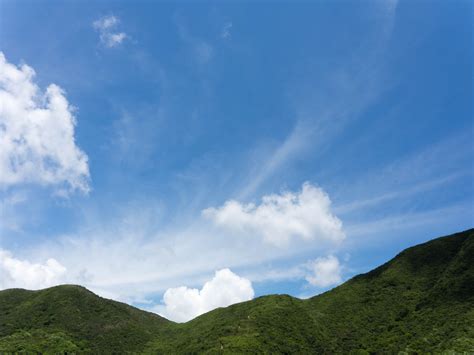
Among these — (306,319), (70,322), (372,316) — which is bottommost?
(372,316)

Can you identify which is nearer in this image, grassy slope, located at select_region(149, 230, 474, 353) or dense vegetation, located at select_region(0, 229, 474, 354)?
grassy slope, located at select_region(149, 230, 474, 353)

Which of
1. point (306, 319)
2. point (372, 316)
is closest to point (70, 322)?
point (306, 319)

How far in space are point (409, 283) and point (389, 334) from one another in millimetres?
28456

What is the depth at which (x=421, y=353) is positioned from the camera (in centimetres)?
7081

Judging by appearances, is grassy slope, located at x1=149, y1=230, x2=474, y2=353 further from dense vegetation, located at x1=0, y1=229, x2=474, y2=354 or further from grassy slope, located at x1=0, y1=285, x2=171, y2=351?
grassy slope, located at x1=0, y1=285, x2=171, y2=351

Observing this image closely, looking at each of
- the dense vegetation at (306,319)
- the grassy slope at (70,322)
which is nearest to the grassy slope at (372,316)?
the dense vegetation at (306,319)

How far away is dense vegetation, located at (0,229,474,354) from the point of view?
273ft

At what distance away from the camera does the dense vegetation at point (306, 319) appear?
8319cm

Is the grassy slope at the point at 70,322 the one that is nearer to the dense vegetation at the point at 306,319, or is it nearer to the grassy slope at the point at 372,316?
the dense vegetation at the point at 306,319

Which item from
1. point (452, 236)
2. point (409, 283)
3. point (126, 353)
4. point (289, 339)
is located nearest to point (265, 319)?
point (289, 339)

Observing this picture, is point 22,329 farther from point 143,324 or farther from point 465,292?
point 465,292

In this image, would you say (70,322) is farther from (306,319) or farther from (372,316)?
(372,316)

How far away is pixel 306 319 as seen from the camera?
106 meters

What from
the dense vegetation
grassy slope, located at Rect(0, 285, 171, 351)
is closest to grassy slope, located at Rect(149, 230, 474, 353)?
the dense vegetation
